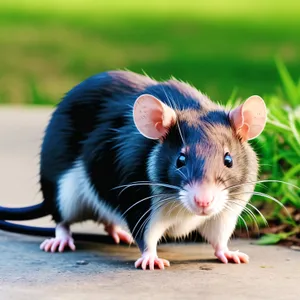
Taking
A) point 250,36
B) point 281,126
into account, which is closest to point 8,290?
point 281,126

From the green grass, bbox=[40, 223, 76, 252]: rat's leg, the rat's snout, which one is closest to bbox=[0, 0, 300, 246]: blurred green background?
the green grass

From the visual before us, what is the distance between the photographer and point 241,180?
4.21m

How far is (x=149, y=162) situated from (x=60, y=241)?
823 mm

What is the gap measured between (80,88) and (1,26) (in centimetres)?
1256

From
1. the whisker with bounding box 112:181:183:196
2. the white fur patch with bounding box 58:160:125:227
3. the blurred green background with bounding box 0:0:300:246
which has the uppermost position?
the blurred green background with bounding box 0:0:300:246

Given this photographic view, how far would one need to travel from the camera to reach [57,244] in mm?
4855

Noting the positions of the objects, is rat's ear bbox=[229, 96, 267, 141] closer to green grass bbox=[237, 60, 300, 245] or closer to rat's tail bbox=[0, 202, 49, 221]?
green grass bbox=[237, 60, 300, 245]

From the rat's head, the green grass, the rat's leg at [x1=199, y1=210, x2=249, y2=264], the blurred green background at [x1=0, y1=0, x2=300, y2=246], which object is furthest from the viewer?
the blurred green background at [x1=0, y1=0, x2=300, y2=246]

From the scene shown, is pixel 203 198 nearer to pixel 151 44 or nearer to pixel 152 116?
pixel 152 116

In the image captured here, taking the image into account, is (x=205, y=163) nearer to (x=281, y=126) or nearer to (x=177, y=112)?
(x=177, y=112)

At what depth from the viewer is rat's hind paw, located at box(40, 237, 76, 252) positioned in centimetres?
482

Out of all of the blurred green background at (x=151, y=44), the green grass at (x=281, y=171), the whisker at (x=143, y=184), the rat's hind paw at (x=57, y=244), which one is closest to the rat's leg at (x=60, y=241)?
the rat's hind paw at (x=57, y=244)

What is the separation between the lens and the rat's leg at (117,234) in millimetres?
5117

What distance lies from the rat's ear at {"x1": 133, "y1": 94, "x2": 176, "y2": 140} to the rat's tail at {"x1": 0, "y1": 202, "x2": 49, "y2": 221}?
1.03 meters
